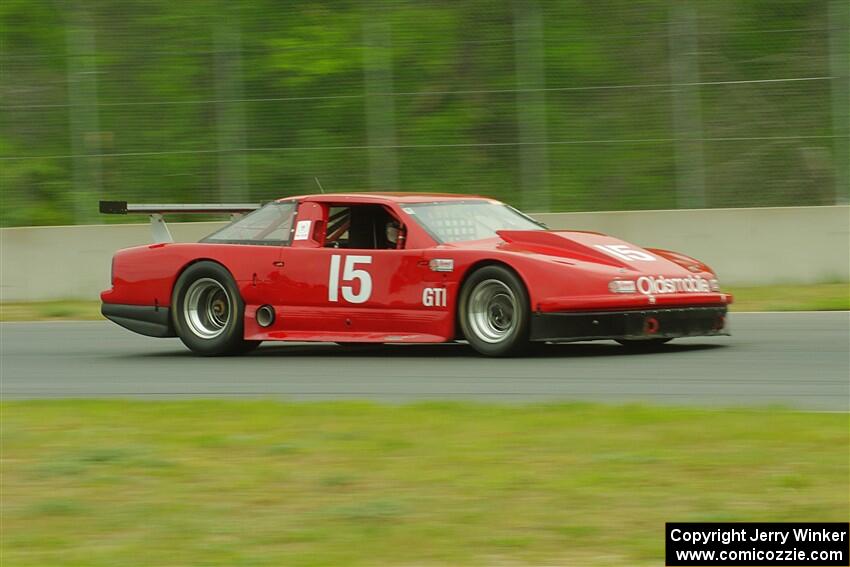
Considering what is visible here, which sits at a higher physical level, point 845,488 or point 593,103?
point 593,103

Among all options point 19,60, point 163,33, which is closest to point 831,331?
point 163,33

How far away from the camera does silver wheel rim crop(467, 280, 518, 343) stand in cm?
1005

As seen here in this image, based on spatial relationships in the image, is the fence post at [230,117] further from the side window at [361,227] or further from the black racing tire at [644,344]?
the black racing tire at [644,344]

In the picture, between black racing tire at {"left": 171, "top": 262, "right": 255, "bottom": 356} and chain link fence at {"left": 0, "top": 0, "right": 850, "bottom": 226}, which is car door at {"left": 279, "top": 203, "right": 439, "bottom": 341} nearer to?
black racing tire at {"left": 171, "top": 262, "right": 255, "bottom": 356}

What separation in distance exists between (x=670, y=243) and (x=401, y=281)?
7060 mm

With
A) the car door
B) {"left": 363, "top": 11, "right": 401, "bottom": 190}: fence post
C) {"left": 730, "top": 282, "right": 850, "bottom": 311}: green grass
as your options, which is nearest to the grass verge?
{"left": 730, "top": 282, "right": 850, "bottom": 311}: green grass

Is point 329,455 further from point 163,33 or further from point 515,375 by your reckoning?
point 163,33

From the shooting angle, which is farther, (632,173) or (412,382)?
(632,173)

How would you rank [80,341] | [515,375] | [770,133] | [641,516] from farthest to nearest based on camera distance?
[770,133], [80,341], [515,375], [641,516]

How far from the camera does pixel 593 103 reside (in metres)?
17.5

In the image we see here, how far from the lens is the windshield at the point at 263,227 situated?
1126 cm

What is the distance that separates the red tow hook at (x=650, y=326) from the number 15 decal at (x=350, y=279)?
2.04m

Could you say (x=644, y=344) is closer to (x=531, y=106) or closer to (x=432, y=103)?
(x=531, y=106)

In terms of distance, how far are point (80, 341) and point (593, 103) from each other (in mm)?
7348
